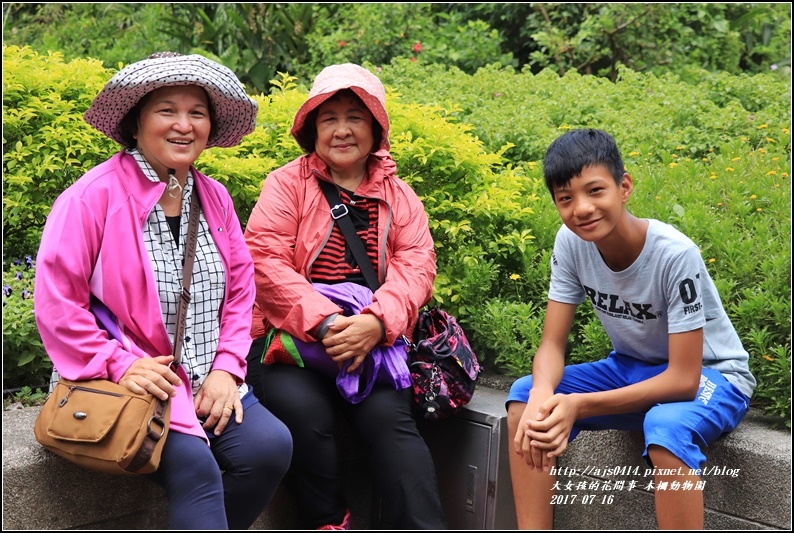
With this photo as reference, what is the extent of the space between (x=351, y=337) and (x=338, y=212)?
1.88 feet

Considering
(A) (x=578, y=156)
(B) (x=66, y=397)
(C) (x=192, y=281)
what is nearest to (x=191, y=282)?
(C) (x=192, y=281)

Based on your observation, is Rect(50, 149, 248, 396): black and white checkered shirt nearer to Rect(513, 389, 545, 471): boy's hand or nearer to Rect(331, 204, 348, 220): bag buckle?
Rect(331, 204, 348, 220): bag buckle

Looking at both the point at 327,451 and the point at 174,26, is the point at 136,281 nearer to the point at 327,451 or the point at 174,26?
the point at 327,451

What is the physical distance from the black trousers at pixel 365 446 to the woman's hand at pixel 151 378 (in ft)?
2.07

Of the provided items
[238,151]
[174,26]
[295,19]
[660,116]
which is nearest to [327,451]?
[238,151]

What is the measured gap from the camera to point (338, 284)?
144 inches

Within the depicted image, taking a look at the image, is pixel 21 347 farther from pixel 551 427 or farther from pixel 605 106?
pixel 605 106

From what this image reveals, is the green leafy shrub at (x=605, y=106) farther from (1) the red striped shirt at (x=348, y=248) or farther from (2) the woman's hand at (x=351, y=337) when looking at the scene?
(2) the woman's hand at (x=351, y=337)

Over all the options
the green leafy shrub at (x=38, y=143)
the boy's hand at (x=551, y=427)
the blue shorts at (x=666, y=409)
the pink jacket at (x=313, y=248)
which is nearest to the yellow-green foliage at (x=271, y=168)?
the green leafy shrub at (x=38, y=143)

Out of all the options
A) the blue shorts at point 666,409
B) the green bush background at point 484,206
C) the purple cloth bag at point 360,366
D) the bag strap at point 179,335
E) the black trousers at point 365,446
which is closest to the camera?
the bag strap at point 179,335

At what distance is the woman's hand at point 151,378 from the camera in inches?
111

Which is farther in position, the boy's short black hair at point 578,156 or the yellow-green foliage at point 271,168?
the yellow-green foliage at point 271,168

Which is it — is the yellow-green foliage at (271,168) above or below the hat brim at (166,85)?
below

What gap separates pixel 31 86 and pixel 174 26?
198 inches
